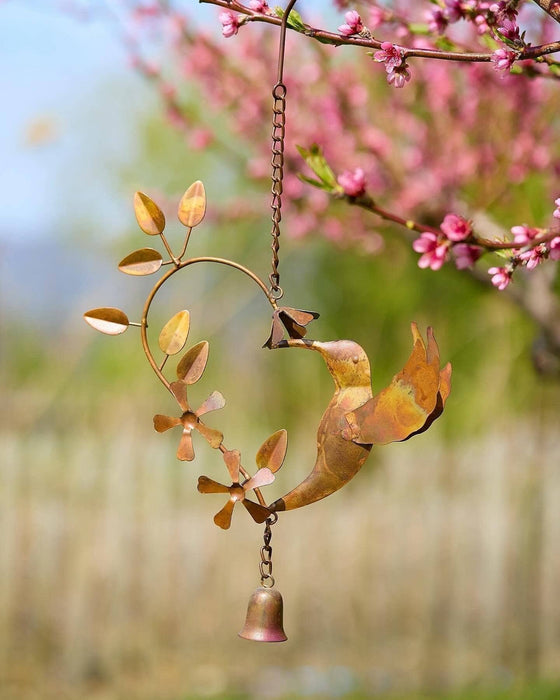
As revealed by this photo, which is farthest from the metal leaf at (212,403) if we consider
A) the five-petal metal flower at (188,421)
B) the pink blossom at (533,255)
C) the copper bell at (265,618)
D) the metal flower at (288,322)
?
the pink blossom at (533,255)

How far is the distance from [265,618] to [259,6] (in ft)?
3.02

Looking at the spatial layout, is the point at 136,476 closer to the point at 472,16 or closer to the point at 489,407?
the point at 489,407

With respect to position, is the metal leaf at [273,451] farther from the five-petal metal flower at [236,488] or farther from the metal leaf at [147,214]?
the metal leaf at [147,214]

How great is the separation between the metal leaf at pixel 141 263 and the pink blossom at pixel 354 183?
29cm

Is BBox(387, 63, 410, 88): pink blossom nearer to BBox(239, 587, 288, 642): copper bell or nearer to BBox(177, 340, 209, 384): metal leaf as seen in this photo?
BBox(177, 340, 209, 384): metal leaf

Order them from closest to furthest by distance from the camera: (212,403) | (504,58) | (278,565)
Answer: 1. (504,58)
2. (212,403)
3. (278,565)

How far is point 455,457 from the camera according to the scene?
4512 mm

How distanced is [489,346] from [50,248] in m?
3.76

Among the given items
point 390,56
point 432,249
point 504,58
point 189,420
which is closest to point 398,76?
point 390,56

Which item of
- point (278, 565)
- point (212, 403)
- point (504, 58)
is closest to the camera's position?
point (504, 58)

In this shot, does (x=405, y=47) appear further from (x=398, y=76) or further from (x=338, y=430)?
(x=338, y=430)

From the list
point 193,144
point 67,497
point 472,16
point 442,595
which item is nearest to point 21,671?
point 67,497

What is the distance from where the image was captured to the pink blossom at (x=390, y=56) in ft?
3.62

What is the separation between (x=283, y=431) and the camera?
1198 millimetres
